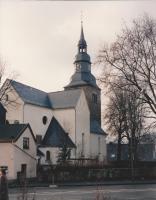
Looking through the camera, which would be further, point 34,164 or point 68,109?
point 68,109

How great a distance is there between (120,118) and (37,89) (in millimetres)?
15179

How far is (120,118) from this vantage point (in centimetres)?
5975

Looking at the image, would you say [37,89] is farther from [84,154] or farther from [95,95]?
[95,95]

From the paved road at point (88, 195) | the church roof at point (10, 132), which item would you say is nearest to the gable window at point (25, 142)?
the church roof at point (10, 132)

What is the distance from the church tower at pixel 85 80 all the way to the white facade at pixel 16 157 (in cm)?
3173

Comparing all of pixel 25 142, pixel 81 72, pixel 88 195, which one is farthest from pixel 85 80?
pixel 88 195

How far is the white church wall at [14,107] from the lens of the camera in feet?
193

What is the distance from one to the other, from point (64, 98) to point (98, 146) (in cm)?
1147

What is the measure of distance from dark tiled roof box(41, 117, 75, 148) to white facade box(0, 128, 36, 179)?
42.4ft

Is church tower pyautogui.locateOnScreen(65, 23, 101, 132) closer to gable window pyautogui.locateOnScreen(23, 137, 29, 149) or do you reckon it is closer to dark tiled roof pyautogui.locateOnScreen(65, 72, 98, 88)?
dark tiled roof pyautogui.locateOnScreen(65, 72, 98, 88)

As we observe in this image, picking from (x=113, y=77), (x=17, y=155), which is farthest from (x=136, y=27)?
(x=17, y=155)

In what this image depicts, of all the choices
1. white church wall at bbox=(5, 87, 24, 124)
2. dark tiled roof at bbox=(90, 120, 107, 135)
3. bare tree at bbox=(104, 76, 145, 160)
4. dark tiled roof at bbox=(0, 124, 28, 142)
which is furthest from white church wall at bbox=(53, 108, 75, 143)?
dark tiled roof at bbox=(0, 124, 28, 142)

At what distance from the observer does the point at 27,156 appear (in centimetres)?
4650

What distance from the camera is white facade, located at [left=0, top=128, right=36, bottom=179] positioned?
44188mm
